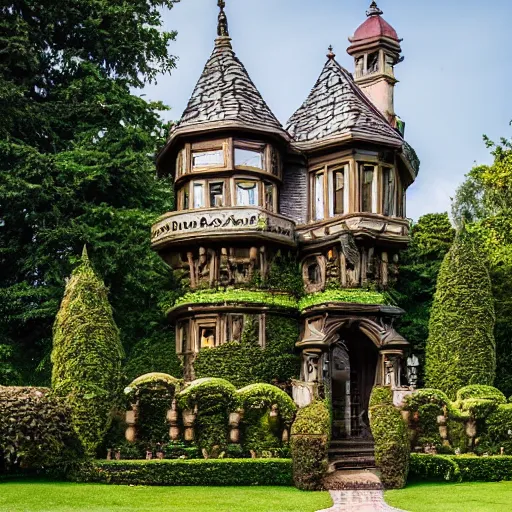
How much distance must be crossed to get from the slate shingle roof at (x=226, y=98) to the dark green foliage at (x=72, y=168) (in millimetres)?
3789

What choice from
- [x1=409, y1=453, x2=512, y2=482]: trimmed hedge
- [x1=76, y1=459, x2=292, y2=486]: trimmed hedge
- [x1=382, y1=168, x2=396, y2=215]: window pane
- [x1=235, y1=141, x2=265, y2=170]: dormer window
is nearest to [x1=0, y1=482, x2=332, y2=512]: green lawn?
[x1=76, y1=459, x2=292, y2=486]: trimmed hedge

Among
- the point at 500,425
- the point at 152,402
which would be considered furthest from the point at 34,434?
the point at 500,425

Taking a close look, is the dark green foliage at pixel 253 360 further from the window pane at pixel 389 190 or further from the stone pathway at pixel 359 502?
the stone pathway at pixel 359 502

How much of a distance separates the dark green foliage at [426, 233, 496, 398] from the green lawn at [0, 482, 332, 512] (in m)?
9.89

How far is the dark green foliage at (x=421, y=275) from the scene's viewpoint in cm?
3922

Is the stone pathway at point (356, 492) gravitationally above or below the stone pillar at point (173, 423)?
below

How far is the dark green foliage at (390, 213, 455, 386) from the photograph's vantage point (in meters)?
39.2

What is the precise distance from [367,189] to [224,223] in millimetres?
5846

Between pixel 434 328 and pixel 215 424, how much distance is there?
9971mm

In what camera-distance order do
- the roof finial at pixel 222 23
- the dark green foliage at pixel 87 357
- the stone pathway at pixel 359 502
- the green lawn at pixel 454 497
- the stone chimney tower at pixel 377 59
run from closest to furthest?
the green lawn at pixel 454 497 < the stone pathway at pixel 359 502 < the dark green foliage at pixel 87 357 < the roof finial at pixel 222 23 < the stone chimney tower at pixel 377 59

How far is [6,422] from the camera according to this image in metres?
26.2

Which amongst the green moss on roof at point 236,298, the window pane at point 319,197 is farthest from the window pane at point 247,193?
the green moss on roof at point 236,298

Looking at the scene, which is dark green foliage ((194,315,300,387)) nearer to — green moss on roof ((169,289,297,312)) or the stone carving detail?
green moss on roof ((169,289,297,312))

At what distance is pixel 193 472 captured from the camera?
26906 mm
